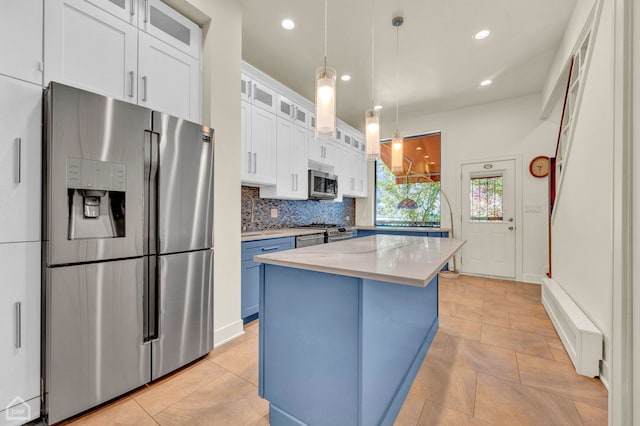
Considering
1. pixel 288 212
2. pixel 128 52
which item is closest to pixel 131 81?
pixel 128 52

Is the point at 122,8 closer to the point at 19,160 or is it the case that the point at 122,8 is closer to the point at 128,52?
the point at 128,52

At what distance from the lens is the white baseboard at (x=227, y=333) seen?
229 centimetres

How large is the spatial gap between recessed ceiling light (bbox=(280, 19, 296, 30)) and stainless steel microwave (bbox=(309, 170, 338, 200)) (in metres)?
1.82

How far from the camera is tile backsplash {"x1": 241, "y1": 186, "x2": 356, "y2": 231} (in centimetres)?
356

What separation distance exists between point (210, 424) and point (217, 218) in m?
1.42

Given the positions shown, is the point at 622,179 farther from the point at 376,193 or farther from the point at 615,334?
the point at 376,193

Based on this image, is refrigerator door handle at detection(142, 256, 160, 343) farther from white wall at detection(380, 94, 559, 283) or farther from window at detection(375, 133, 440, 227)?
white wall at detection(380, 94, 559, 283)

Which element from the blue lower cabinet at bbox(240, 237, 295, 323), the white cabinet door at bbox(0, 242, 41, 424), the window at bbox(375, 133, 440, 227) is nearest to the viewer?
the white cabinet door at bbox(0, 242, 41, 424)

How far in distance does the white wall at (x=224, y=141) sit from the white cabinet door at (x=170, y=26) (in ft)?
0.26

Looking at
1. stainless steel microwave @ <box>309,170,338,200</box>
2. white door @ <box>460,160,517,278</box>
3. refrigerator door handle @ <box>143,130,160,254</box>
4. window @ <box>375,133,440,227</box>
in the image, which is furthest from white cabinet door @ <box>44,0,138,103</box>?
white door @ <box>460,160,517,278</box>

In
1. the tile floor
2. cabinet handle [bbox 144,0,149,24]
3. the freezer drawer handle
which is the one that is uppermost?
cabinet handle [bbox 144,0,149,24]

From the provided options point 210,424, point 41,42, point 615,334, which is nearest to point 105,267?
point 210,424

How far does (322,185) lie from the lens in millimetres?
4293

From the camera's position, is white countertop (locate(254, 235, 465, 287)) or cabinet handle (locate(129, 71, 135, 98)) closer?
white countertop (locate(254, 235, 465, 287))
